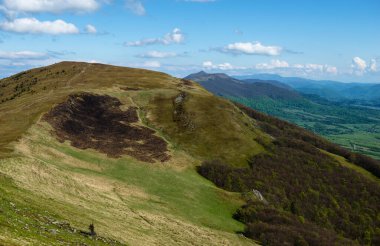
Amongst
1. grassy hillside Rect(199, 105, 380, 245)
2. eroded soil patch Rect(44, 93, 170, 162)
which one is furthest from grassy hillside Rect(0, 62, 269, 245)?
grassy hillside Rect(199, 105, 380, 245)

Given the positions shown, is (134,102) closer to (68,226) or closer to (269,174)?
(269,174)

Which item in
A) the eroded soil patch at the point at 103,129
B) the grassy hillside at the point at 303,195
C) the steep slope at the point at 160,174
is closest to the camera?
the steep slope at the point at 160,174

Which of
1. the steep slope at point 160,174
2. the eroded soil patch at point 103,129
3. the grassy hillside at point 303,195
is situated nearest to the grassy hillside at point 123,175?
the steep slope at point 160,174

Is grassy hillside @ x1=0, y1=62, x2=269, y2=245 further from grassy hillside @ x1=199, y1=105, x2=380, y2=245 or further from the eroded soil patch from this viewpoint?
grassy hillside @ x1=199, y1=105, x2=380, y2=245

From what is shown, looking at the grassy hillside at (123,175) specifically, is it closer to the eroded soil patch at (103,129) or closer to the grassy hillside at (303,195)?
the eroded soil patch at (103,129)

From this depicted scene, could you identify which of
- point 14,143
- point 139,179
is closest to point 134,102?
point 139,179

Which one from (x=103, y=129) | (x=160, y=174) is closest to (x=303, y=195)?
(x=160, y=174)
